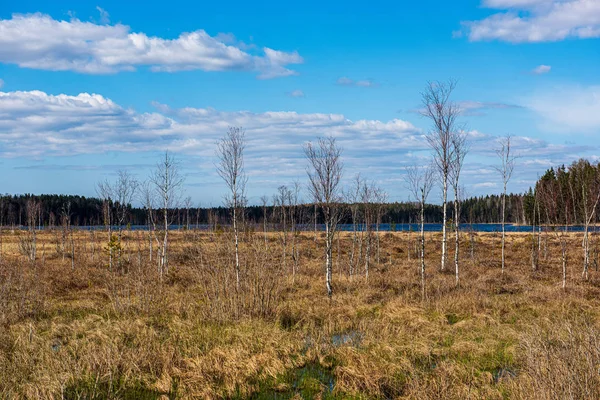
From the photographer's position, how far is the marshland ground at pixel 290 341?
7.64m

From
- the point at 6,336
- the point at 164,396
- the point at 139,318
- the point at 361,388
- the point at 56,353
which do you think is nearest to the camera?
the point at 164,396

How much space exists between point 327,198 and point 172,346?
8.56 metres

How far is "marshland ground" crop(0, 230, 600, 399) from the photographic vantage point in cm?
764

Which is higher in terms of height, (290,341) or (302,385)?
(290,341)

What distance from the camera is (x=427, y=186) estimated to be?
66.2ft

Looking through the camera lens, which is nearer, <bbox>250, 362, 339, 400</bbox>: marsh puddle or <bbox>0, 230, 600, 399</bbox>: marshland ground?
<bbox>0, 230, 600, 399</bbox>: marshland ground

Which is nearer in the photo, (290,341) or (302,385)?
(302,385)

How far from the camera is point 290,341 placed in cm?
1073

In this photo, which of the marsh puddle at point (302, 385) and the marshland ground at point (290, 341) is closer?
the marshland ground at point (290, 341)

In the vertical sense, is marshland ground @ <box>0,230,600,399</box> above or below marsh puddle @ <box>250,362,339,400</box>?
above

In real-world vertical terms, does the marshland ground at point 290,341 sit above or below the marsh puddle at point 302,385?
above

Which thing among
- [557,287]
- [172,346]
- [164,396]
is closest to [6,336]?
[172,346]

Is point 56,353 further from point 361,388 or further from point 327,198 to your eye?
point 327,198

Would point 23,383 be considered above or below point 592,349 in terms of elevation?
below
